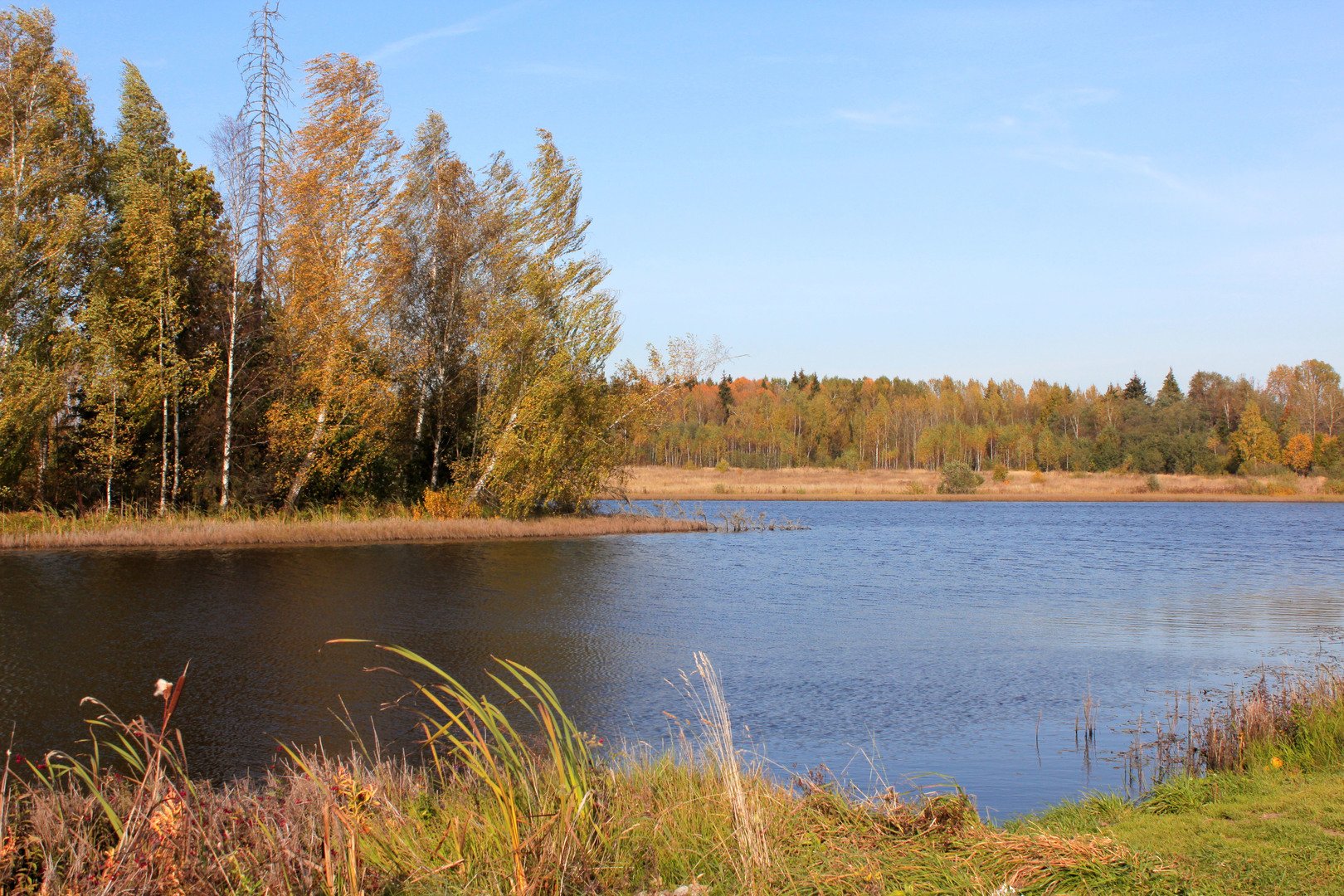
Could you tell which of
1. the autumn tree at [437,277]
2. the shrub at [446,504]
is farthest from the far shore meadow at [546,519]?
the autumn tree at [437,277]

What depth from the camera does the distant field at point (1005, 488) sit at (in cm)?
7269

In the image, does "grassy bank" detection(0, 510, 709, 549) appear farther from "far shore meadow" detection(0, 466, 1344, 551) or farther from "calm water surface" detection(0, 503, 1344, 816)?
"calm water surface" detection(0, 503, 1344, 816)

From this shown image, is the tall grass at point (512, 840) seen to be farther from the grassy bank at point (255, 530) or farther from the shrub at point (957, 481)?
the shrub at point (957, 481)

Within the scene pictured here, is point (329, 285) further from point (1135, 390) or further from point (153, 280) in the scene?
point (1135, 390)

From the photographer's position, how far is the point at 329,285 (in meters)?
29.8

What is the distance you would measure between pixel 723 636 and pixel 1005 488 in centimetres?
6792

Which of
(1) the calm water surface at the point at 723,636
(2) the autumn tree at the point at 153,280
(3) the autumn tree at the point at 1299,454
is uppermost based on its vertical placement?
(2) the autumn tree at the point at 153,280

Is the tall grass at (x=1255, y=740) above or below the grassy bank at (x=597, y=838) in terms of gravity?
below

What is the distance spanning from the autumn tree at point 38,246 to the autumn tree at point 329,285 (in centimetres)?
528

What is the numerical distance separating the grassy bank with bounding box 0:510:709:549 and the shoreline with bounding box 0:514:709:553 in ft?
0.07

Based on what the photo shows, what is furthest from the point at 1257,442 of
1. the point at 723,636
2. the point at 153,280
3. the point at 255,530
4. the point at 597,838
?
the point at 597,838

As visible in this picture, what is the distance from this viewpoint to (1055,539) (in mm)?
38281

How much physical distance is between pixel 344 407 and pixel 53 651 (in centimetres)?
1688

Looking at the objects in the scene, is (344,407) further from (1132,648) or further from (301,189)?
(1132,648)
